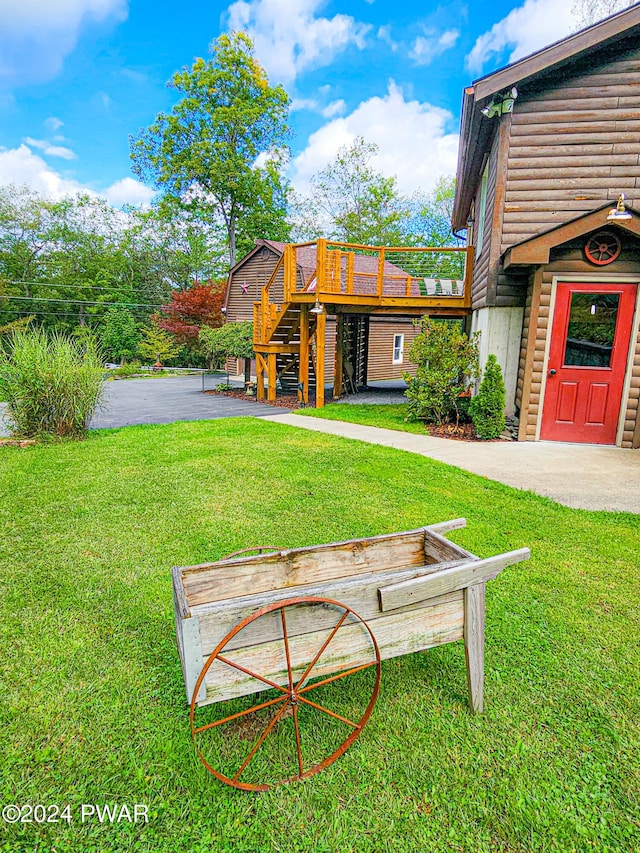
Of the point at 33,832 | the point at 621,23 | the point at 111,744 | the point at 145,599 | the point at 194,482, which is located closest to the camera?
the point at 33,832

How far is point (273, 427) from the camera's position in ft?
27.7

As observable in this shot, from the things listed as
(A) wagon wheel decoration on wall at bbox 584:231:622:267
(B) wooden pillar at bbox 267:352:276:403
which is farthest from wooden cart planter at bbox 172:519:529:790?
(B) wooden pillar at bbox 267:352:276:403

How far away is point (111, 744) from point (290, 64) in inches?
1253

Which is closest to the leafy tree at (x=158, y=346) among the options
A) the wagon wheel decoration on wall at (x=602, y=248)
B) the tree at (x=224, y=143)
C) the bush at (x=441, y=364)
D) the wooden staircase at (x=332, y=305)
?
the tree at (x=224, y=143)

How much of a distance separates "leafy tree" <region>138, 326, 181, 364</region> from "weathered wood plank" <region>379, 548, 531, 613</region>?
24.2m

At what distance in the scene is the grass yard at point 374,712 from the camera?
5.19 ft

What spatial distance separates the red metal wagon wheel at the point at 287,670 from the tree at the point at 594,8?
24587 mm

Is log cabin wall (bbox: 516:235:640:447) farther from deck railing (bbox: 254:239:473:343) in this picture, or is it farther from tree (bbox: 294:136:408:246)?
tree (bbox: 294:136:408:246)

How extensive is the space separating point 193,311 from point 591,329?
1960 centimetres

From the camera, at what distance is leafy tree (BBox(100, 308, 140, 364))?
24.9 metres

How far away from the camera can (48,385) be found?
7.05 meters

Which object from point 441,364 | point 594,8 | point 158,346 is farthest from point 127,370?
point 594,8

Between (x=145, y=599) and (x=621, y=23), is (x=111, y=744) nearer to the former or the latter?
(x=145, y=599)

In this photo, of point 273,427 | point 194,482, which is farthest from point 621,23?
point 194,482
